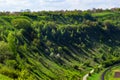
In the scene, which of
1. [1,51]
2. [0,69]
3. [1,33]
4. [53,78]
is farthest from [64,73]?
[0,69]

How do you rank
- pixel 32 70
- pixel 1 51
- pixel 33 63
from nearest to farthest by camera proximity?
1. pixel 1 51
2. pixel 32 70
3. pixel 33 63

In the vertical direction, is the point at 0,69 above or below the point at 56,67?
above

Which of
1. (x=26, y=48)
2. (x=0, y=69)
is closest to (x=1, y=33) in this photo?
(x=26, y=48)

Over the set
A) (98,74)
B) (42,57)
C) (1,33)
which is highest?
(1,33)

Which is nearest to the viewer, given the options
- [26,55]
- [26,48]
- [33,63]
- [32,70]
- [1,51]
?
→ [1,51]

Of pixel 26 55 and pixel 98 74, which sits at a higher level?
pixel 26 55

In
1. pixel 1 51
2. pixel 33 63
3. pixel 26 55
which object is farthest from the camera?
pixel 26 55

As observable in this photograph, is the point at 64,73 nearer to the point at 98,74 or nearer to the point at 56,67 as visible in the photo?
the point at 56,67

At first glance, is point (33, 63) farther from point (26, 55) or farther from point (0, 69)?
point (0, 69)

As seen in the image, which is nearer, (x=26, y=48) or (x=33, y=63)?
(x=33, y=63)
